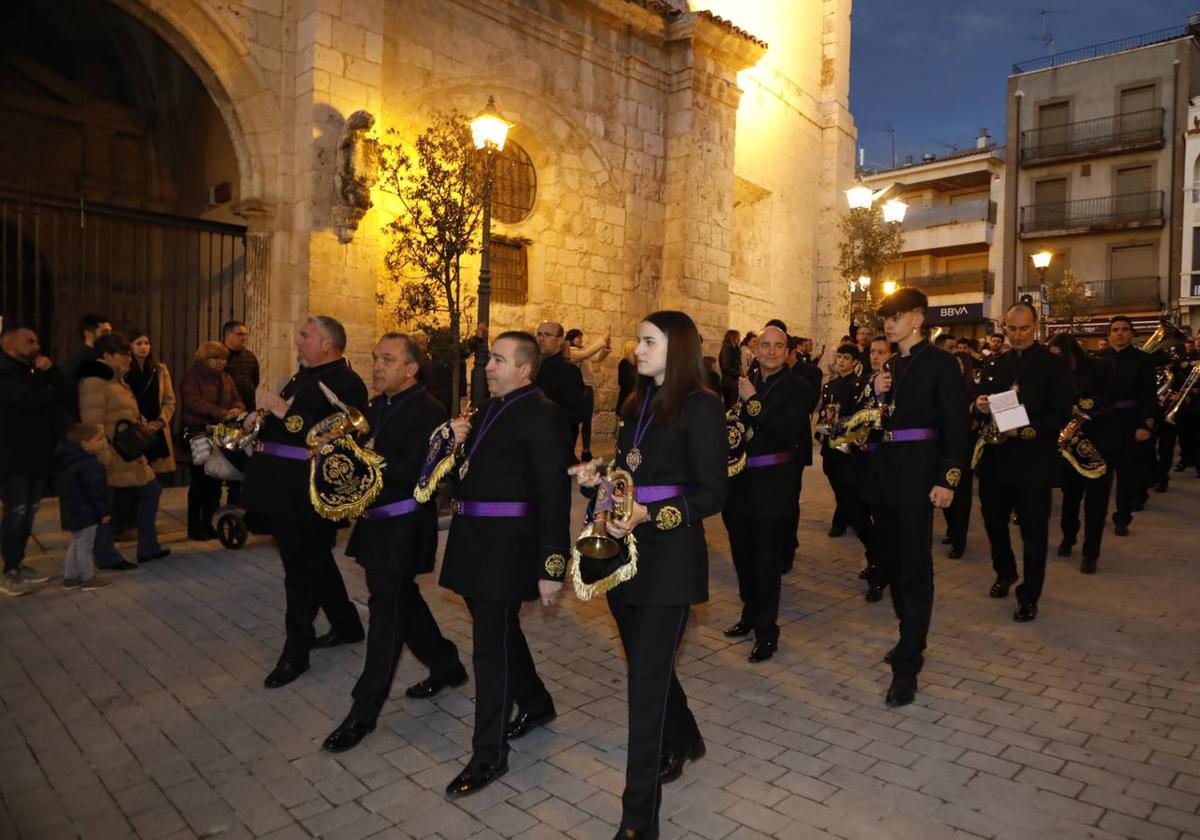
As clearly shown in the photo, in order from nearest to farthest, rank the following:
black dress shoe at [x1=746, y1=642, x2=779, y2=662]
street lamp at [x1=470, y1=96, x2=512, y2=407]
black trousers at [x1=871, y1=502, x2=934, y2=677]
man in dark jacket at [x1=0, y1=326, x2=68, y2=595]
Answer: black trousers at [x1=871, y1=502, x2=934, y2=677] → black dress shoe at [x1=746, y1=642, x2=779, y2=662] → man in dark jacket at [x1=0, y1=326, x2=68, y2=595] → street lamp at [x1=470, y1=96, x2=512, y2=407]

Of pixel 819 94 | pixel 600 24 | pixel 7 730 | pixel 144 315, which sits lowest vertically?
pixel 7 730

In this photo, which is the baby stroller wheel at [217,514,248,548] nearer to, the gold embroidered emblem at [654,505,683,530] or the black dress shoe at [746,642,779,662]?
the black dress shoe at [746,642,779,662]

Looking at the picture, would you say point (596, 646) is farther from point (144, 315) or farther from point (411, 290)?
point (144, 315)

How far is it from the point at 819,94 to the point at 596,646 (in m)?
21.0

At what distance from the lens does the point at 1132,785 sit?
3.60 m

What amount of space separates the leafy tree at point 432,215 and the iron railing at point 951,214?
112ft

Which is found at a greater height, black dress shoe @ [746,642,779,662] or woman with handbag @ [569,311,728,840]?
woman with handbag @ [569,311,728,840]

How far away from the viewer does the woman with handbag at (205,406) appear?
771 centimetres

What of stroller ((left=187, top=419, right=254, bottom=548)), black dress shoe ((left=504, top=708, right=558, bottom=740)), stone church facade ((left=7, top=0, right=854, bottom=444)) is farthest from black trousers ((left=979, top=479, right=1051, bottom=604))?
stone church facade ((left=7, top=0, right=854, bottom=444))

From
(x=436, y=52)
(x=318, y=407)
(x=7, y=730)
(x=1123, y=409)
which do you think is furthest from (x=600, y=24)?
(x=7, y=730)

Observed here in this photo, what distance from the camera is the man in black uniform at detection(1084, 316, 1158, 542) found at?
28.1ft

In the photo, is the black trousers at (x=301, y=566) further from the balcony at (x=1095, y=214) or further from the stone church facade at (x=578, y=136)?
the balcony at (x=1095, y=214)

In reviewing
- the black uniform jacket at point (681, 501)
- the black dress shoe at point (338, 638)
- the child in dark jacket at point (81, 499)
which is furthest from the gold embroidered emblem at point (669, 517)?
the child in dark jacket at point (81, 499)

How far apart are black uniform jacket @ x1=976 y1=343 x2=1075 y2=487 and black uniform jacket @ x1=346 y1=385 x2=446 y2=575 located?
4.41 meters
